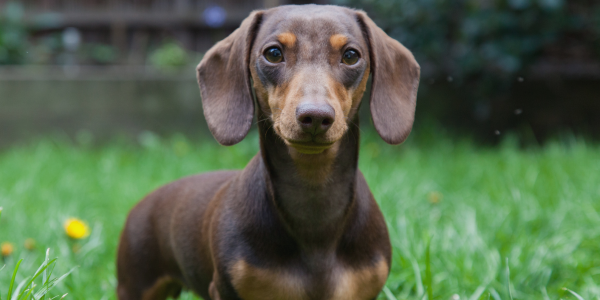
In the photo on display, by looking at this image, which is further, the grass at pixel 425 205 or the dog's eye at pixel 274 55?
the grass at pixel 425 205

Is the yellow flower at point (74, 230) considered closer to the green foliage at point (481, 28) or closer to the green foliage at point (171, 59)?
the green foliage at point (481, 28)

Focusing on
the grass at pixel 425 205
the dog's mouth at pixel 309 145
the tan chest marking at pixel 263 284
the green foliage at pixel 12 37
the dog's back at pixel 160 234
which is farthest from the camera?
the green foliage at pixel 12 37

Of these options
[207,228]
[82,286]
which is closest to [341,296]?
[207,228]

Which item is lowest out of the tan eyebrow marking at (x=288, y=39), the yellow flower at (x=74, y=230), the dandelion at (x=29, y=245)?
the dandelion at (x=29, y=245)

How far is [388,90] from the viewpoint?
77.0 inches

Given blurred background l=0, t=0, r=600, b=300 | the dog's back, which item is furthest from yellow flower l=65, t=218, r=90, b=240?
the dog's back

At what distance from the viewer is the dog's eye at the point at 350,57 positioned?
1.84 metres

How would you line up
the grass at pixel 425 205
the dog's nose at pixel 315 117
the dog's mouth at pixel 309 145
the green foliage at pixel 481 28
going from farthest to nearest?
1. the green foliage at pixel 481 28
2. the grass at pixel 425 205
3. the dog's mouth at pixel 309 145
4. the dog's nose at pixel 315 117

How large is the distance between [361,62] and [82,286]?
1.65 metres

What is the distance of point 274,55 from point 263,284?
0.71 metres

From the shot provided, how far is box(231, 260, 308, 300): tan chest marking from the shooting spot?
1791 millimetres

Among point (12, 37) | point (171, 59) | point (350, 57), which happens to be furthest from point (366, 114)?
point (12, 37)

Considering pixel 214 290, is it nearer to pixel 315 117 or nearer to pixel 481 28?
pixel 315 117

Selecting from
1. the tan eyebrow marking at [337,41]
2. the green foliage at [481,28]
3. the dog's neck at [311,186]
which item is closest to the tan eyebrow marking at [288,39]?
the tan eyebrow marking at [337,41]
